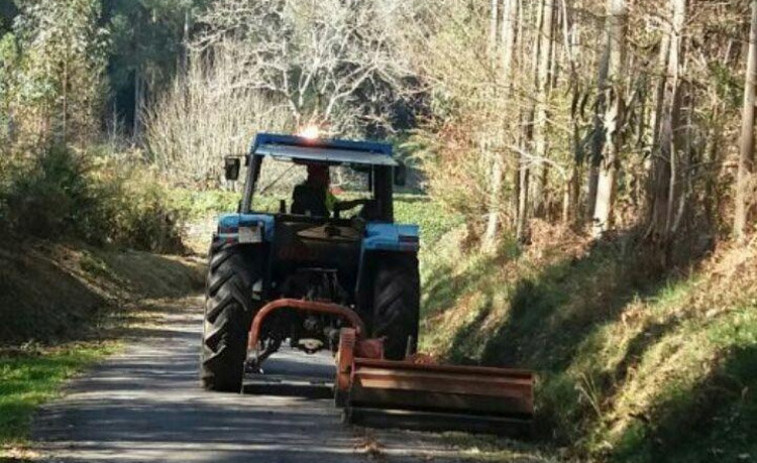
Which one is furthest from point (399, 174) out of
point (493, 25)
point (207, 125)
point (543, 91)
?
point (207, 125)

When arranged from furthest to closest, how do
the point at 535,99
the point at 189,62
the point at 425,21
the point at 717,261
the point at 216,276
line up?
the point at 189,62
the point at 425,21
the point at 535,99
the point at 216,276
the point at 717,261

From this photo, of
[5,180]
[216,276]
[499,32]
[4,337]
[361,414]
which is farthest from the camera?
[499,32]

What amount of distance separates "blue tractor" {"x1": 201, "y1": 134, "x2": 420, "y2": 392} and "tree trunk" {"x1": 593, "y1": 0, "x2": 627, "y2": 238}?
2.74 m

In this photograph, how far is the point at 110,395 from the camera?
15.3 meters

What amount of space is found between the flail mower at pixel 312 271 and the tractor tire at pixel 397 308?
0.01m

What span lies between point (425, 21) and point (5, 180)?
13674 mm

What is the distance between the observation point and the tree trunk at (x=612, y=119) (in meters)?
17.9

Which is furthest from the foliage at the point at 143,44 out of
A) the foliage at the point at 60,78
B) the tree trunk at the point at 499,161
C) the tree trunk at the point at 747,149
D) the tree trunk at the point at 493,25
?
the tree trunk at the point at 747,149

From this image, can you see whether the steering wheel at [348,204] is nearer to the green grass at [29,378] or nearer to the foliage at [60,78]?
the green grass at [29,378]

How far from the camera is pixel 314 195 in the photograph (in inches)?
671

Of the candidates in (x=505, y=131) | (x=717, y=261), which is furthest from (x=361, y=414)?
(x=505, y=131)

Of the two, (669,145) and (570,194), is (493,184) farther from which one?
(669,145)

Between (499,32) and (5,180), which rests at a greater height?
(499,32)

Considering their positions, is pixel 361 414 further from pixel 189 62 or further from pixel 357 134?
pixel 189 62
